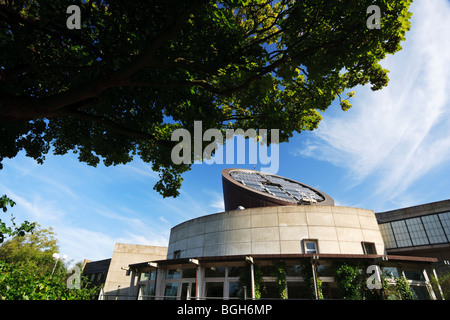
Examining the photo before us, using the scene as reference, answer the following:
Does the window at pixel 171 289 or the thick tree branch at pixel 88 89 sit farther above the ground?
the thick tree branch at pixel 88 89

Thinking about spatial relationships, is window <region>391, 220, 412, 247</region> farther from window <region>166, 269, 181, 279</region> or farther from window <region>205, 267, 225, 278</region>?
window <region>166, 269, 181, 279</region>

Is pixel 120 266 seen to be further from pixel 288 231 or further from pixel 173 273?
pixel 288 231

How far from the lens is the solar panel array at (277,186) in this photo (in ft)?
92.3

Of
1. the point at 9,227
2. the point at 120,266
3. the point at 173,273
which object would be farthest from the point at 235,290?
the point at 120,266

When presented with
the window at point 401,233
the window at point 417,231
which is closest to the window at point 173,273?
the window at point 401,233

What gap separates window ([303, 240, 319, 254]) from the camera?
1755 cm

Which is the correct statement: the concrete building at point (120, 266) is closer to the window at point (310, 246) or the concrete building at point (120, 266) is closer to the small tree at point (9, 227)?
the window at point (310, 246)

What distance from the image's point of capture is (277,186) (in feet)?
103

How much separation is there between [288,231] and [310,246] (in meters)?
1.98

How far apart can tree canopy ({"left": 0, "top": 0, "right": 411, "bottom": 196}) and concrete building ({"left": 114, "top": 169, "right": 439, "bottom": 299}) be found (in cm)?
1095

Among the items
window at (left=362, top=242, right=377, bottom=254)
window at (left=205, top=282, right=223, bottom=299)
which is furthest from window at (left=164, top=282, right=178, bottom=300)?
window at (left=362, top=242, right=377, bottom=254)

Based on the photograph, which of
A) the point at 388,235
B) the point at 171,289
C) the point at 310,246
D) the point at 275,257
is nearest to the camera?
the point at 275,257

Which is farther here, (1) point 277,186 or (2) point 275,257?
(1) point 277,186
